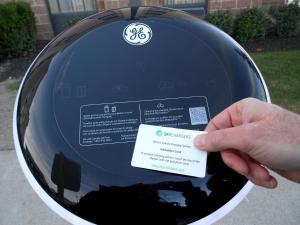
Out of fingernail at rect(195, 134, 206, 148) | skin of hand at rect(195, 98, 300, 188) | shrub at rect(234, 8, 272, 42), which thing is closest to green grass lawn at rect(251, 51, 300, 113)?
shrub at rect(234, 8, 272, 42)

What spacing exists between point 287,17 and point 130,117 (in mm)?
5288

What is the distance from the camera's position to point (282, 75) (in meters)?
4.95

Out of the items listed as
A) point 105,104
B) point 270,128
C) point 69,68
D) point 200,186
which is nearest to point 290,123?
point 270,128

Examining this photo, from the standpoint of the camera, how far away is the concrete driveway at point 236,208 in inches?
113

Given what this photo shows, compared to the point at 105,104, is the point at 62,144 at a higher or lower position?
lower

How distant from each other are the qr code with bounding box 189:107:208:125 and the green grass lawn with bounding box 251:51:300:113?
301cm

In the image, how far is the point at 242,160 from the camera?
1387 millimetres

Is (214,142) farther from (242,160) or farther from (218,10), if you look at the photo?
(218,10)

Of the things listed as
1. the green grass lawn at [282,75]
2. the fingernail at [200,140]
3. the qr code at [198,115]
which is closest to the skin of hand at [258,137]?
the fingernail at [200,140]

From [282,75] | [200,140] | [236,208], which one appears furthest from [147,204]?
[282,75]

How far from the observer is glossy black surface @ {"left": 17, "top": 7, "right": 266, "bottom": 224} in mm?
1380

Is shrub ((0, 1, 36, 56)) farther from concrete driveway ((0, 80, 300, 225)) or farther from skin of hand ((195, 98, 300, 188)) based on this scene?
skin of hand ((195, 98, 300, 188))

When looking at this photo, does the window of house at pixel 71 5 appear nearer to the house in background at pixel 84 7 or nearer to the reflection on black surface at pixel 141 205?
the house in background at pixel 84 7

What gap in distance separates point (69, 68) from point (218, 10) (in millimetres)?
4816
